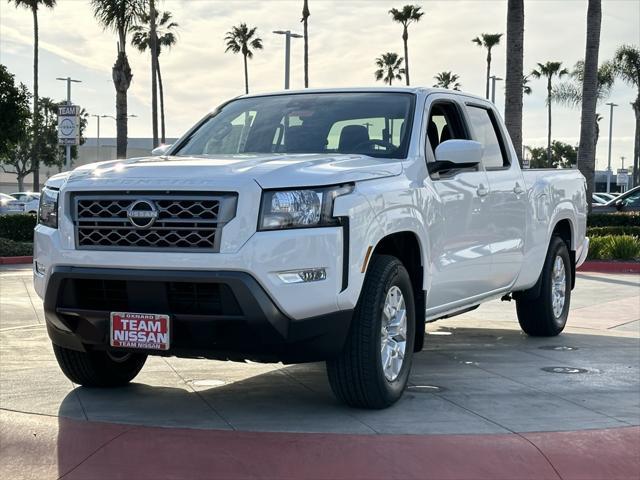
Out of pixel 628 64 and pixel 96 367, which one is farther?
pixel 628 64

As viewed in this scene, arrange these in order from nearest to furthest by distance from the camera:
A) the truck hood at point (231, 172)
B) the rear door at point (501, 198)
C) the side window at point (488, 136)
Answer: the truck hood at point (231, 172) → the rear door at point (501, 198) → the side window at point (488, 136)

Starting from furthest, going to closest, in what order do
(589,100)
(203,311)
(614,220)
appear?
(589,100)
(614,220)
(203,311)

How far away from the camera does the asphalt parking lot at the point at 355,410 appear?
5.68 meters

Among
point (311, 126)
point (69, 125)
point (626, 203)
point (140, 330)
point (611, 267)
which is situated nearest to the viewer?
point (140, 330)

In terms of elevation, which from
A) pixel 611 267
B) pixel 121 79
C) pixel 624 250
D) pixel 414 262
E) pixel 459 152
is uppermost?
pixel 121 79

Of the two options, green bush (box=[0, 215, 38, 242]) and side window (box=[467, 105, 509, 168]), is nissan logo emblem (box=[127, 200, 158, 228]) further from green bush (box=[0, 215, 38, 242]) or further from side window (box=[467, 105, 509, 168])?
green bush (box=[0, 215, 38, 242])

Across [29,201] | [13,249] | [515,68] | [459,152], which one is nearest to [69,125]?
[13,249]

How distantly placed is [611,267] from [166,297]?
1443 centimetres

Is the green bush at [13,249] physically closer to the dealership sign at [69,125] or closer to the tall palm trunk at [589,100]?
the dealership sign at [69,125]

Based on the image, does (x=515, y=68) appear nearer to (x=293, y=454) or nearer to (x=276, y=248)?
(x=276, y=248)

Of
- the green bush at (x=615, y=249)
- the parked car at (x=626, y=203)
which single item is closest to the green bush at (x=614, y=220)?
the parked car at (x=626, y=203)

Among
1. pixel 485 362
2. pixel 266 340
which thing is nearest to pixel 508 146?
pixel 485 362

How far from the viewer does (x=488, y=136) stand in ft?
26.7

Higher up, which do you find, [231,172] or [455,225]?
[231,172]
